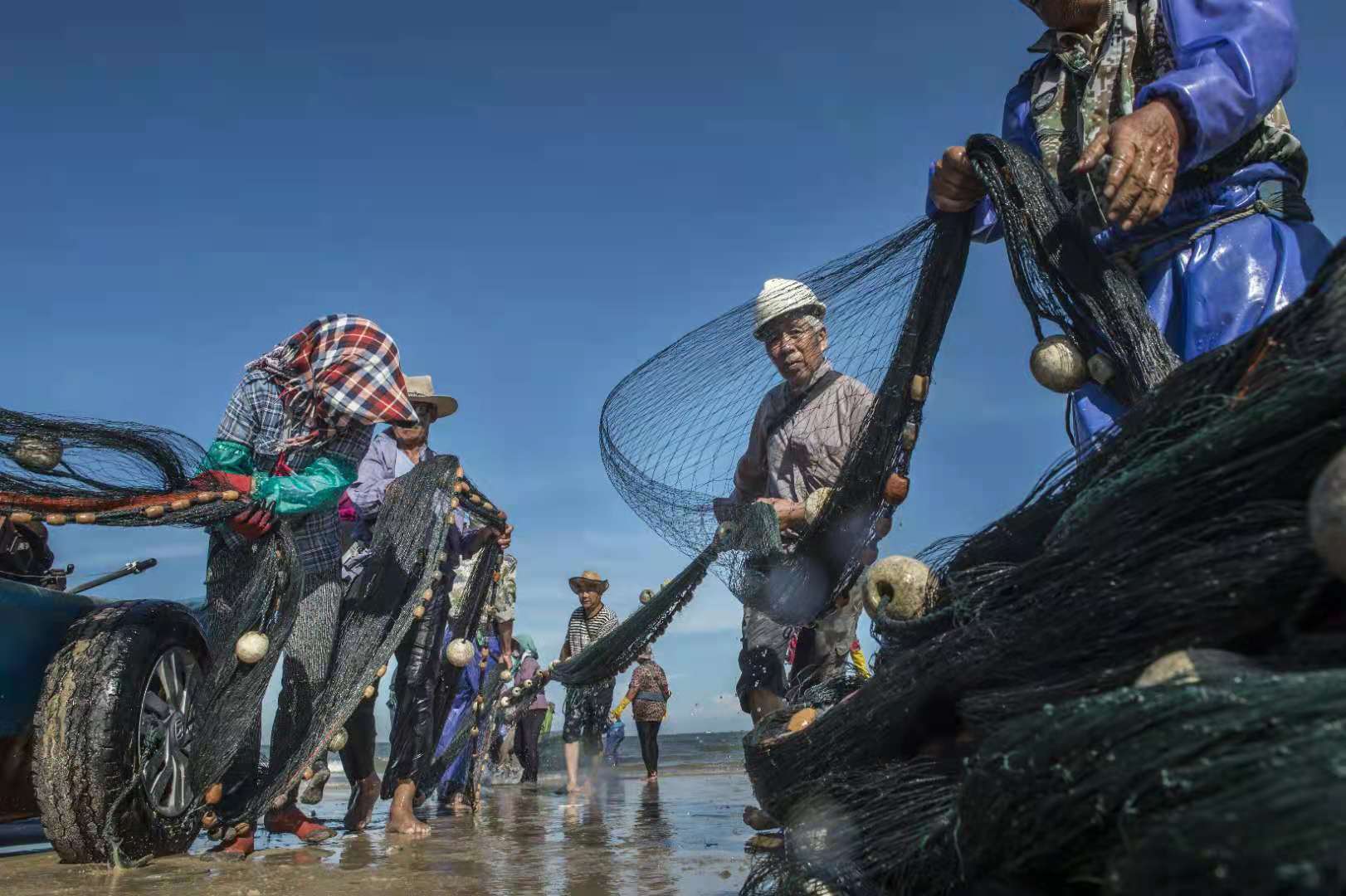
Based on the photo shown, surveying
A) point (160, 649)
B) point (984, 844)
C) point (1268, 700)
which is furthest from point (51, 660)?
point (1268, 700)

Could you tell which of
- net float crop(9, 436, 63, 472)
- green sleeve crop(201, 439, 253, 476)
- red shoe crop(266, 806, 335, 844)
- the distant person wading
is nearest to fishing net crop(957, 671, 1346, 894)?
net float crop(9, 436, 63, 472)

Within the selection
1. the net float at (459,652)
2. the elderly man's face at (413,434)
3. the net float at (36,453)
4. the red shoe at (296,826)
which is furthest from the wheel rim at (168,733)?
the elderly man's face at (413,434)

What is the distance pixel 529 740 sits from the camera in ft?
46.8

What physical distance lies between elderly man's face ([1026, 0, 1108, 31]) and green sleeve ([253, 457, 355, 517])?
3580 millimetres

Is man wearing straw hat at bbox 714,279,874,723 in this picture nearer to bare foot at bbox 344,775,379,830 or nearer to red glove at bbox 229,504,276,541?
red glove at bbox 229,504,276,541

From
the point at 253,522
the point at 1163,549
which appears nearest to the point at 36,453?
the point at 253,522

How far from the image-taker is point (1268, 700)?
3.54 feet

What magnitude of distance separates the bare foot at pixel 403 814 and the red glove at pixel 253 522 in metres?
1.93

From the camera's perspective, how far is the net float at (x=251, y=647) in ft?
14.5

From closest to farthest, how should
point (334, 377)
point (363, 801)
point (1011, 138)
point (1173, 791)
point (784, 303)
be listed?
1. point (1173, 791)
2. point (1011, 138)
3. point (784, 303)
4. point (334, 377)
5. point (363, 801)

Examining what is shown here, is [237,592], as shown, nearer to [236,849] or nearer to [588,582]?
[236,849]

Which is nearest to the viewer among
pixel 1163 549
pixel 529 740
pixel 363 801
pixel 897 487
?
pixel 1163 549

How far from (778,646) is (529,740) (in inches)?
402

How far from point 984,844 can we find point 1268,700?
0.42 metres
